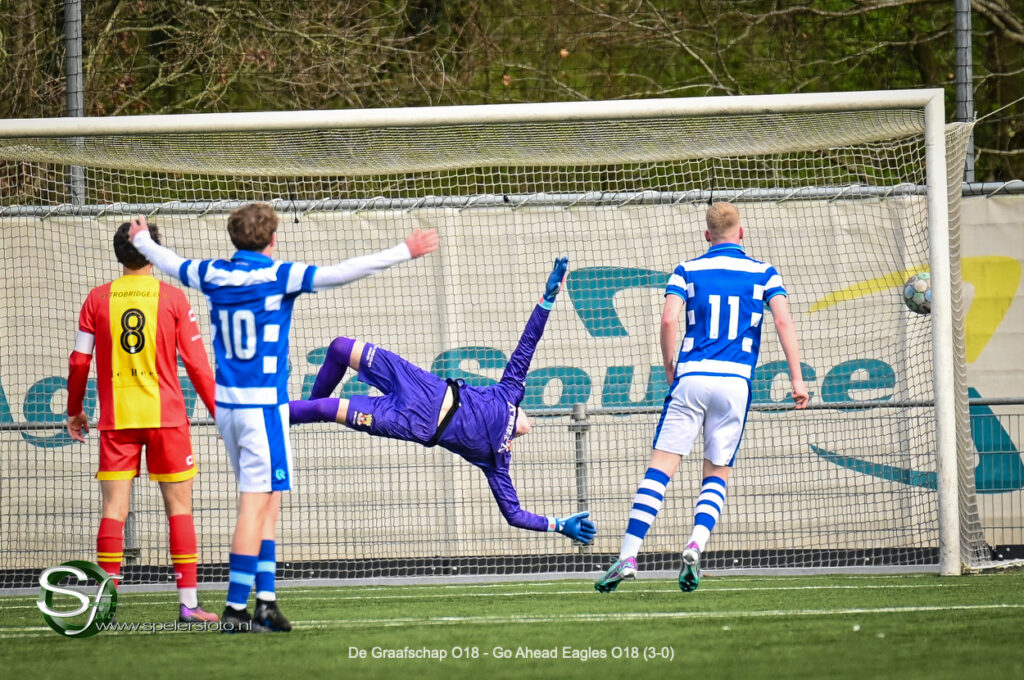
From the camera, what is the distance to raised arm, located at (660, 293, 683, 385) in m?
6.12

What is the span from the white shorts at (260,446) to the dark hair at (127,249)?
3.34 feet

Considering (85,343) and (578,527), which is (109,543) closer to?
(85,343)

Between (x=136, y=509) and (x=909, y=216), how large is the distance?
20.1ft

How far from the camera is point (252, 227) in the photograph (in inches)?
207

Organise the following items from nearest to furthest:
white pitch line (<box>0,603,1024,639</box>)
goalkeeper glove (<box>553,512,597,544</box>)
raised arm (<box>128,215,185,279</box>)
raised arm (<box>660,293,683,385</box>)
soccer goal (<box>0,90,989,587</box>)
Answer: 1. raised arm (<box>128,215,185,279</box>)
2. white pitch line (<box>0,603,1024,639</box>)
3. raised arm (<box>660,293,683,385</box>)
4. goalkeeper glove (<box>553,512,597,544</box>)
5. soccer goal (<box>0,90,989,587</box>)

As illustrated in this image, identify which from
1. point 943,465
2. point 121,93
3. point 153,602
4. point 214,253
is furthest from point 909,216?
point 121,93

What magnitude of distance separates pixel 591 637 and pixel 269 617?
54.4 inches

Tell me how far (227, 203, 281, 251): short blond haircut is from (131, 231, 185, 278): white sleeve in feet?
0.94

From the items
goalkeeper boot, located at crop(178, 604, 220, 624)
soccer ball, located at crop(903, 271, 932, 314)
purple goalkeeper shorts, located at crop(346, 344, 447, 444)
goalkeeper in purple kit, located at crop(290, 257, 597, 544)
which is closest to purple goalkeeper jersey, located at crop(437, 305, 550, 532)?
goalkeeper in purple kit, located at crop(290, 257, 597, 544)

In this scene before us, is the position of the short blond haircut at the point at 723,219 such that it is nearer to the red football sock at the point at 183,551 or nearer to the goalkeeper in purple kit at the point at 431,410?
the goalkeeper in purple kit at the point at 431,410

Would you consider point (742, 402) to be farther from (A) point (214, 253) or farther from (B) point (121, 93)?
(B) point (121, 93)

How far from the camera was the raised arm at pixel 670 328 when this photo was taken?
20.1ft

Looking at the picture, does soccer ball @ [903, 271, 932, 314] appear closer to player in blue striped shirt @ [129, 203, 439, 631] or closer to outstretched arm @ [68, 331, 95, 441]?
player in blue striped shirt @ [129, 203, 439, 631]

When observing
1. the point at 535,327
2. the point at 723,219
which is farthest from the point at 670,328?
the point at 535,327
